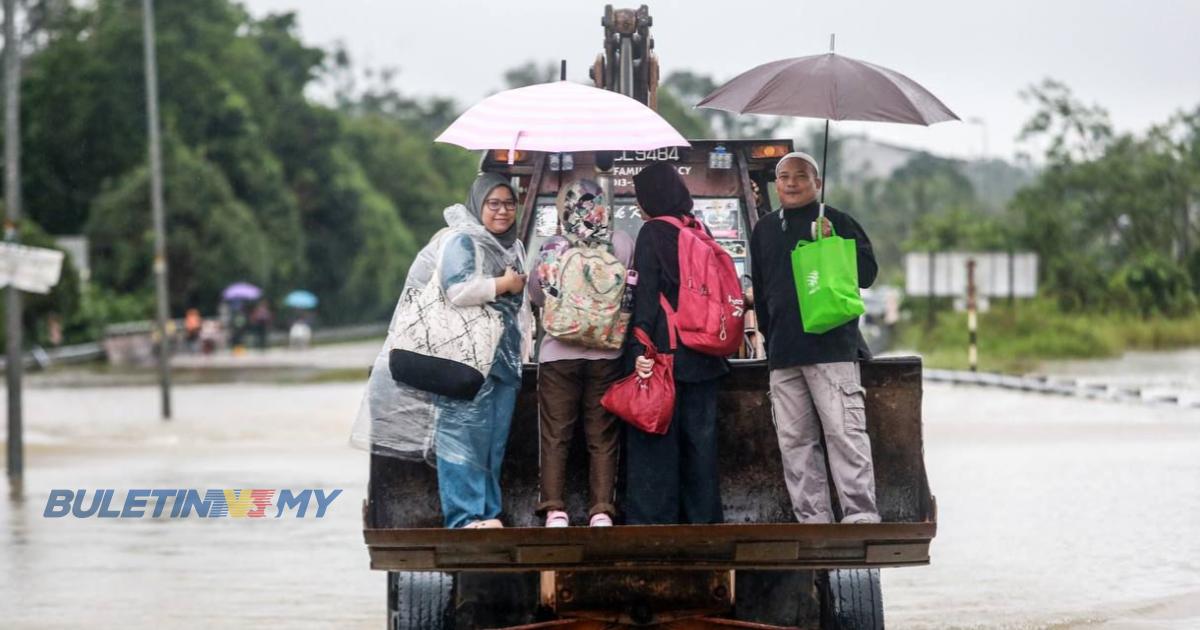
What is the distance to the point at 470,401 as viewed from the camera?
24.5 feet

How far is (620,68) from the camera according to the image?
39.1ft

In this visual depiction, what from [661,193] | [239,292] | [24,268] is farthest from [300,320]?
[661,193]

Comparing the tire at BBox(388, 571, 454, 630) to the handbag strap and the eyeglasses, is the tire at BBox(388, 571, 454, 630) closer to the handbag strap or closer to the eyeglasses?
the handbag strap

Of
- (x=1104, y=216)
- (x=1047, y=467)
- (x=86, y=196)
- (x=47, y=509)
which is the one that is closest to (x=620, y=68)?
(x=47, y=509)

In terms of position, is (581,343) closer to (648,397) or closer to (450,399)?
(648,397)

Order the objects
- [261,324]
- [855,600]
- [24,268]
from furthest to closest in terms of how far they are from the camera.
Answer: [261,324] → [24,268] → [855,600]

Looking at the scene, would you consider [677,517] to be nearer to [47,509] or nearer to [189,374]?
[47,509]

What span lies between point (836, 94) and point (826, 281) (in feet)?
3.10

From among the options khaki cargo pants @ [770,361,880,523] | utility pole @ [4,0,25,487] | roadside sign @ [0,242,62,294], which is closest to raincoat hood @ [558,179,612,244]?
khaki cargo pants @ [770,361,880,523]

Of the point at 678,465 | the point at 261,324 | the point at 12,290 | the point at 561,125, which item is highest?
the point at 561,125

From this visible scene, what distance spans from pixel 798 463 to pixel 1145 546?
6417 mm

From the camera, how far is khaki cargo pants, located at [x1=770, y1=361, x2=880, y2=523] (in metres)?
7.51

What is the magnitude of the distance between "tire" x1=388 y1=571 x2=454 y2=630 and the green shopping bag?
175 cm

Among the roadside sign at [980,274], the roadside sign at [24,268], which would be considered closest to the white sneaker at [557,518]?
the roadside sign at [24,268]
